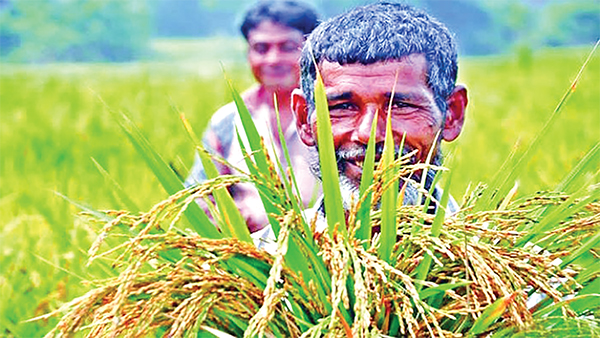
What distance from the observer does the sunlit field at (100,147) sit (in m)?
3.68

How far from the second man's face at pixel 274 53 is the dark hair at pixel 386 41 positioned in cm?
233

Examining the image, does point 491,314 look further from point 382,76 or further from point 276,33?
point 276,33

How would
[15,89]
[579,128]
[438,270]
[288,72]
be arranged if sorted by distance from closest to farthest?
[438,270] → [288,72] → [579,128] → [15,89]

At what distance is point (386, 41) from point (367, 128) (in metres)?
0.17

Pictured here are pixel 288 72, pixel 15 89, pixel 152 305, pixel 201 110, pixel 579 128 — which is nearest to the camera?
pixel 152 305

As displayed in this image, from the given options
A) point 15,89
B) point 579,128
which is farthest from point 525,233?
point 15,89

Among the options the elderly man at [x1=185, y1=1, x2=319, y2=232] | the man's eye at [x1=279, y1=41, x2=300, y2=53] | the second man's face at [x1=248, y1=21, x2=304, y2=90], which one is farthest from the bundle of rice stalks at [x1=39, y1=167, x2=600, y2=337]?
the man's eye at [x1=279, y1=41, x2=300, y2=53]

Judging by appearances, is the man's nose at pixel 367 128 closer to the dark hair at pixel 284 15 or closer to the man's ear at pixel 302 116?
the man's ear at pixel 302 116

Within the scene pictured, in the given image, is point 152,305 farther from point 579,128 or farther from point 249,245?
point 579,128

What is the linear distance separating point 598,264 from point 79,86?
10578mm

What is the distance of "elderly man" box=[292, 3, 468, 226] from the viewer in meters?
2.23

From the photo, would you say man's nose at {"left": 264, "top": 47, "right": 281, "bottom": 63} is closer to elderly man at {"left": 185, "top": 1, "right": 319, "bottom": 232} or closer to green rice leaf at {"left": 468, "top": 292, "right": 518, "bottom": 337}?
elderly man at {"left": 185, "top": 1, "right": 319, "bottom": 232}

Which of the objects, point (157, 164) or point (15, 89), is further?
point (15, 89)

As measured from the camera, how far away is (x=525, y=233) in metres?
1.91
